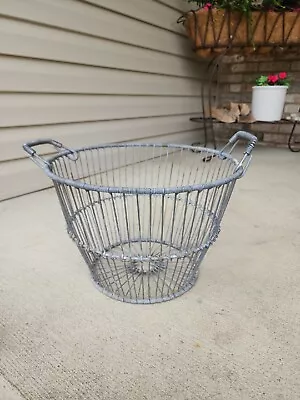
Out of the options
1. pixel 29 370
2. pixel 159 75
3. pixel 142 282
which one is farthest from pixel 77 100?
pixel 29 370

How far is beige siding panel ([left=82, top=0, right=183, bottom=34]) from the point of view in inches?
71.4

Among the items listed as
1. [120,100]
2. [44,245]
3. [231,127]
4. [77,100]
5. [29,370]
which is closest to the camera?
[29,370]

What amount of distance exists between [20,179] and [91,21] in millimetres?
921

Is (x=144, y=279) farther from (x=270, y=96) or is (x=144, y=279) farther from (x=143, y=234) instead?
(x=270, y=96)

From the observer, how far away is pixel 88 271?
917 mm

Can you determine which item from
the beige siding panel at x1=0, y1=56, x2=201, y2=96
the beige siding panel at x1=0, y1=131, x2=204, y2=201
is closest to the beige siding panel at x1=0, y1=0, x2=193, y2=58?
the beige siding panel at x1=0, y1=56, x2=201, y2=96

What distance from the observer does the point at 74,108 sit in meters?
1.74

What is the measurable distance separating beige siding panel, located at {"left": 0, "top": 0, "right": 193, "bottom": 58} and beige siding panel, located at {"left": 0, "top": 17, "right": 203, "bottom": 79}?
0.03 metres

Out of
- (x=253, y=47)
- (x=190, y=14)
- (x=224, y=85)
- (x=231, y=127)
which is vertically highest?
(x=190, y=14)

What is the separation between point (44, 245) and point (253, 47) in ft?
6.05

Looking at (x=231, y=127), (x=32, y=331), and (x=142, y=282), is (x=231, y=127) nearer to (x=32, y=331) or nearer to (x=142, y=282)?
(x=142, y=282)

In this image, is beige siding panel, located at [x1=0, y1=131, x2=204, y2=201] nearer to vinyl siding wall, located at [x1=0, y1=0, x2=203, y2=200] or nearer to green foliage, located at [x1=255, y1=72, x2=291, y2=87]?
vinyl siding wall, located at [x1=0, y1=0, x2=203, y2=200]

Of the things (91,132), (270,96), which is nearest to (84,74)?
(91,132)

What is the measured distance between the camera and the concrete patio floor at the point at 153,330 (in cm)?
57
